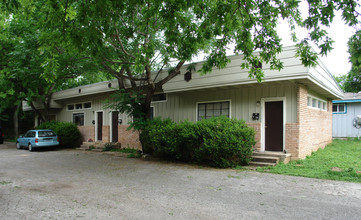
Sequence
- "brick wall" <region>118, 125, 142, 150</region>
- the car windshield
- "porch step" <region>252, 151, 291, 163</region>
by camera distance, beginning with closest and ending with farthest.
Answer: "porch step" <region>252, 151, 291, 163</region>, "brick wall" <region>118, 125, 142, 150</region>, the car windshield

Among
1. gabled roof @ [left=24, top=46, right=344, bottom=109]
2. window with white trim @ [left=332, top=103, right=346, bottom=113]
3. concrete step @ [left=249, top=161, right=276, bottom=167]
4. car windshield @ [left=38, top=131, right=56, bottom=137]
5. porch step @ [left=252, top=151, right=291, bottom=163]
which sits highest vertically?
gabled roof @ [left=24, top=46, right=344, bottom=109]

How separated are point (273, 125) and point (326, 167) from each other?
7.71 ft

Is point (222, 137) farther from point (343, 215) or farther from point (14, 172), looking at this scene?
point (14, 172)

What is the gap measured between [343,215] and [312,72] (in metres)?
5.86

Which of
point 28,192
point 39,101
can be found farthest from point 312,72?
point 39,101

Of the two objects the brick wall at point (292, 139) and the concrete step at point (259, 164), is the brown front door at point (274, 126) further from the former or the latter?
the concrete step at point (259, 164)

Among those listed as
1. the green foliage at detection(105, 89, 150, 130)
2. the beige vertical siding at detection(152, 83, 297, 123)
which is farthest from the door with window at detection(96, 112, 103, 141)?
the green foliage at detection(105, 89, 150, 130)

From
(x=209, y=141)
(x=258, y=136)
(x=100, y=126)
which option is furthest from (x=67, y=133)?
(x=258, y=136)

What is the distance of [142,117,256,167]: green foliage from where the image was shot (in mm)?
8484

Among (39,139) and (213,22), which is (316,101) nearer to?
(213,22)

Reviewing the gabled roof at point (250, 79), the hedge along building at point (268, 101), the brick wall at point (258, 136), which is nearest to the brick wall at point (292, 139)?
the hedge along building at point (268, 101)

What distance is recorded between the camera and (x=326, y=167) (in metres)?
8.25

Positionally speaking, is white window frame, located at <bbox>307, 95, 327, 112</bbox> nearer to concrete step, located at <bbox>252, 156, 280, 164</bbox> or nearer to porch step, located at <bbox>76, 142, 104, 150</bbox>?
concrete step, located at <bbox>252, 156, 280, 164</bbox>

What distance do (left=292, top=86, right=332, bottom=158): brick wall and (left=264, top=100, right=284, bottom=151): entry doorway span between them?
2.19 ft
